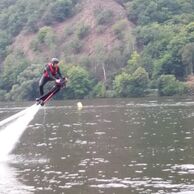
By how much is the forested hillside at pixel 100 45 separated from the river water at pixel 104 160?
241ft

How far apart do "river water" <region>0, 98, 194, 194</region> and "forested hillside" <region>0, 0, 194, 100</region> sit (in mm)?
73313

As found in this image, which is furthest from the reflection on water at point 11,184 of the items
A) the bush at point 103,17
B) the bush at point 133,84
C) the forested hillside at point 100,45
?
the bush at point 103,17

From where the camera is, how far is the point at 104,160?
3581cm

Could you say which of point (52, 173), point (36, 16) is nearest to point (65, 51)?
point (36, 16)

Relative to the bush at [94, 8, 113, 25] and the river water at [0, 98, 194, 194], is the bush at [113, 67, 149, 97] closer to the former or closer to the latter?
the bush at [94, 8, 113, 25]

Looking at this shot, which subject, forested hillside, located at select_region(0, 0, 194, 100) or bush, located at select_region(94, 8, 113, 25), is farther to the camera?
bush, located at select_region(94, 8, 113, 25)

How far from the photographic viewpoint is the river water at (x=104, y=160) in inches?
1108

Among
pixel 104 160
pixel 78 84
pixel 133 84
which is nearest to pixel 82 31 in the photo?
pixel 78 84

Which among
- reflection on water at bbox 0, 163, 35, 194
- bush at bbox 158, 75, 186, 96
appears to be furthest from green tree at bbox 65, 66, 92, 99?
reflection on water at bbox 0, 163, 35, 194

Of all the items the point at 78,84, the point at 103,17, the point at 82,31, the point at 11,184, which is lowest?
the point at 78,84

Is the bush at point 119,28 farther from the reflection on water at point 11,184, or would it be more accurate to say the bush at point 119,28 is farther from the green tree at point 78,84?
the reflection on water at point 11,184

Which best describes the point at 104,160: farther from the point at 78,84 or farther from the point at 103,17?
the point at 103,17

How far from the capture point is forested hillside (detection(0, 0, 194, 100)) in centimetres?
13388

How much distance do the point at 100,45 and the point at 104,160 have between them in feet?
405
